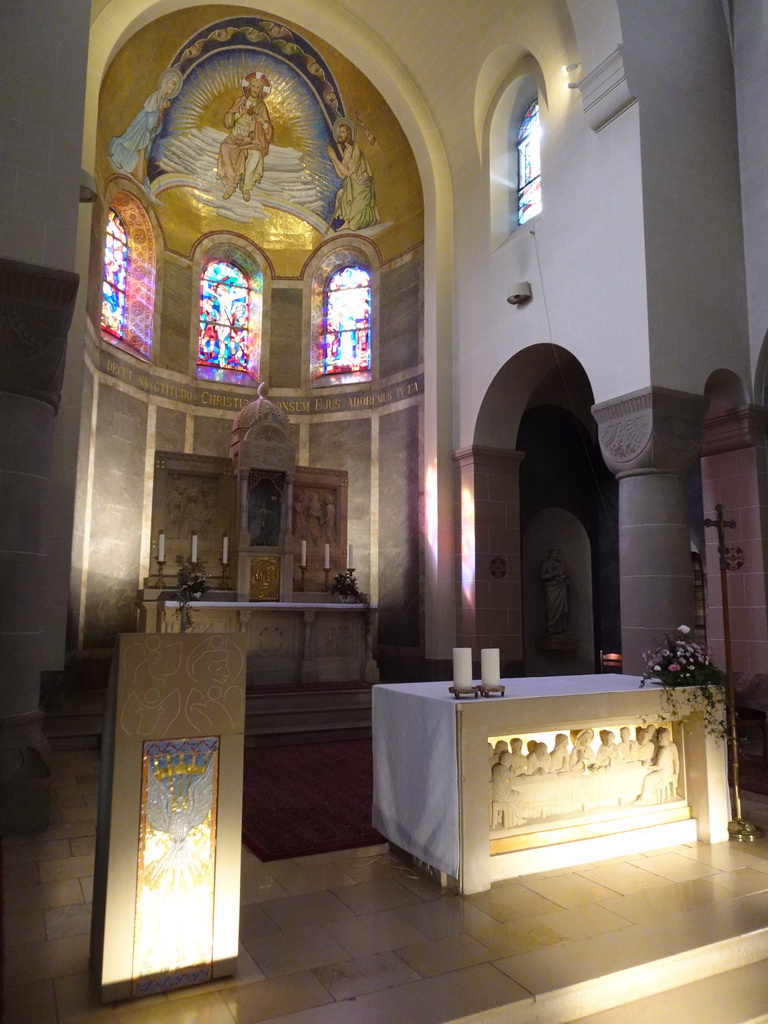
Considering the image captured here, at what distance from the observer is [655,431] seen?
766 centimetres

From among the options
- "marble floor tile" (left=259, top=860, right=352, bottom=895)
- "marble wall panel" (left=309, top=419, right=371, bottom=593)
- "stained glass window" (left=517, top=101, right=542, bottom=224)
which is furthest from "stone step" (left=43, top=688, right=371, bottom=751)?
"stained glass window" (left=517, top=101, right=542, bottom=224)

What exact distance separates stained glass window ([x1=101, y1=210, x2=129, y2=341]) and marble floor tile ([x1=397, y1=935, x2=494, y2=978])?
10.5m

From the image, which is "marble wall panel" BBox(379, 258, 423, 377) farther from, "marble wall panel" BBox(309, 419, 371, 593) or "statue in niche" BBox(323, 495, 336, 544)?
"statue in niche" BBox(323, 495, 336, 544)

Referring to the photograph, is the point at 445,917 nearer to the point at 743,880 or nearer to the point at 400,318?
the point at 743,880

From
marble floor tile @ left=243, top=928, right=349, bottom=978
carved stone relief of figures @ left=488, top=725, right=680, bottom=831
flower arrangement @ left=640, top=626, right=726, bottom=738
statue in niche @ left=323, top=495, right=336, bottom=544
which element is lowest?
marble floor tile @ left=243, top=928, right=349, bottom=978

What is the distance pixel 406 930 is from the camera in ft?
11.4

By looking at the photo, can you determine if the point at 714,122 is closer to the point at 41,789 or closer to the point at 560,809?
the point at 560,809

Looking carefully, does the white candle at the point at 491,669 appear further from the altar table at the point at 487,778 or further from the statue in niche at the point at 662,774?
the statue in niche at the point at 662,774

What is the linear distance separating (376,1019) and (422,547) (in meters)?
9.33

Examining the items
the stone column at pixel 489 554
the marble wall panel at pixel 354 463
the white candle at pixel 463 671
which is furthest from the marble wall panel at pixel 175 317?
the white candle at pixel 463 671

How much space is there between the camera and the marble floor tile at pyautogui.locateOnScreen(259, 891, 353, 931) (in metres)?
3.57

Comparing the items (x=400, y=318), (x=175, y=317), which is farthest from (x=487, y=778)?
(x=175, y=317)

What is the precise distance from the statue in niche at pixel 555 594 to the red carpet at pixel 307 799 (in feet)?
17.0

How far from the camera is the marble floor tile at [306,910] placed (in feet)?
11.7
